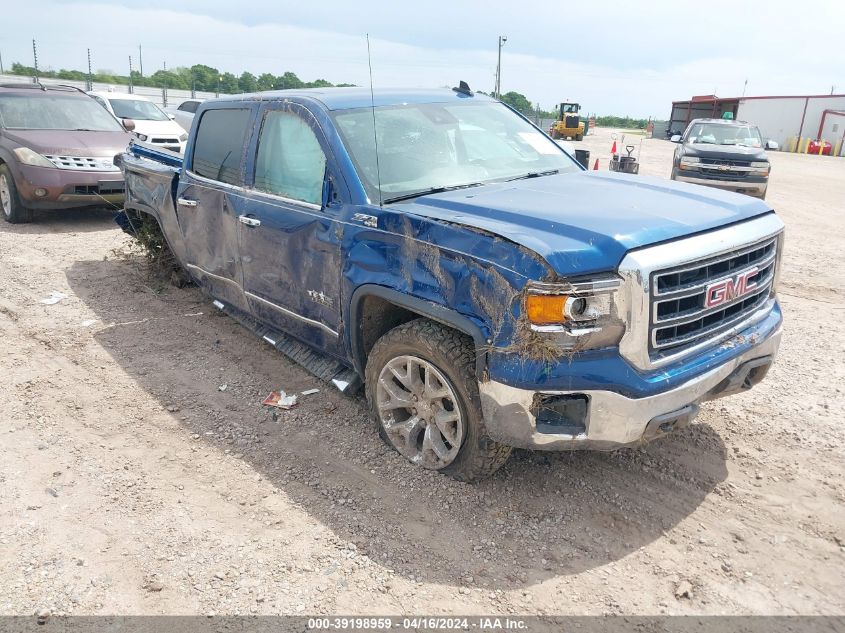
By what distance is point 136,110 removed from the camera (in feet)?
50.9

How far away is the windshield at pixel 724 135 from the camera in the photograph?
13837 millimetres

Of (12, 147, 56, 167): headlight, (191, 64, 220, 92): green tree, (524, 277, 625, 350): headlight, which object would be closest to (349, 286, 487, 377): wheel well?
(524, 277, 625, 350): headlight

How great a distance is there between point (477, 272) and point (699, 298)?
3.41ft

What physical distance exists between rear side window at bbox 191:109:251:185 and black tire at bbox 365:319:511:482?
1.97m

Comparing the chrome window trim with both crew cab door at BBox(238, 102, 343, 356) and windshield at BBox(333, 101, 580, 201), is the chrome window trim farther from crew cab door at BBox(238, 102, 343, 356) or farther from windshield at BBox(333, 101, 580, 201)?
crew cab door at BBox(238, 102, 343, 356)

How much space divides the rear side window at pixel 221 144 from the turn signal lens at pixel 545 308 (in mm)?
2639

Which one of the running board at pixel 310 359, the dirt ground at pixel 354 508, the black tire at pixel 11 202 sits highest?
the black tire at pixel 11 202

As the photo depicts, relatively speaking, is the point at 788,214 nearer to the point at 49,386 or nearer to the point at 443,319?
the point at 443,319

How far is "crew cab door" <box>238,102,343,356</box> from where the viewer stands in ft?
12.3

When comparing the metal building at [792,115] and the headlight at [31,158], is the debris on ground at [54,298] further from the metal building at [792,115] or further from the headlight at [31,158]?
the metal building at [792,115]

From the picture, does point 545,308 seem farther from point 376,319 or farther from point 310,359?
point 310,359

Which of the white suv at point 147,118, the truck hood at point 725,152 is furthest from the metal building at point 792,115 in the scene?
the white suv at point 147,118

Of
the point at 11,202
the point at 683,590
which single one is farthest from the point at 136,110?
the point at 683,590

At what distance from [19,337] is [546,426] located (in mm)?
4615
